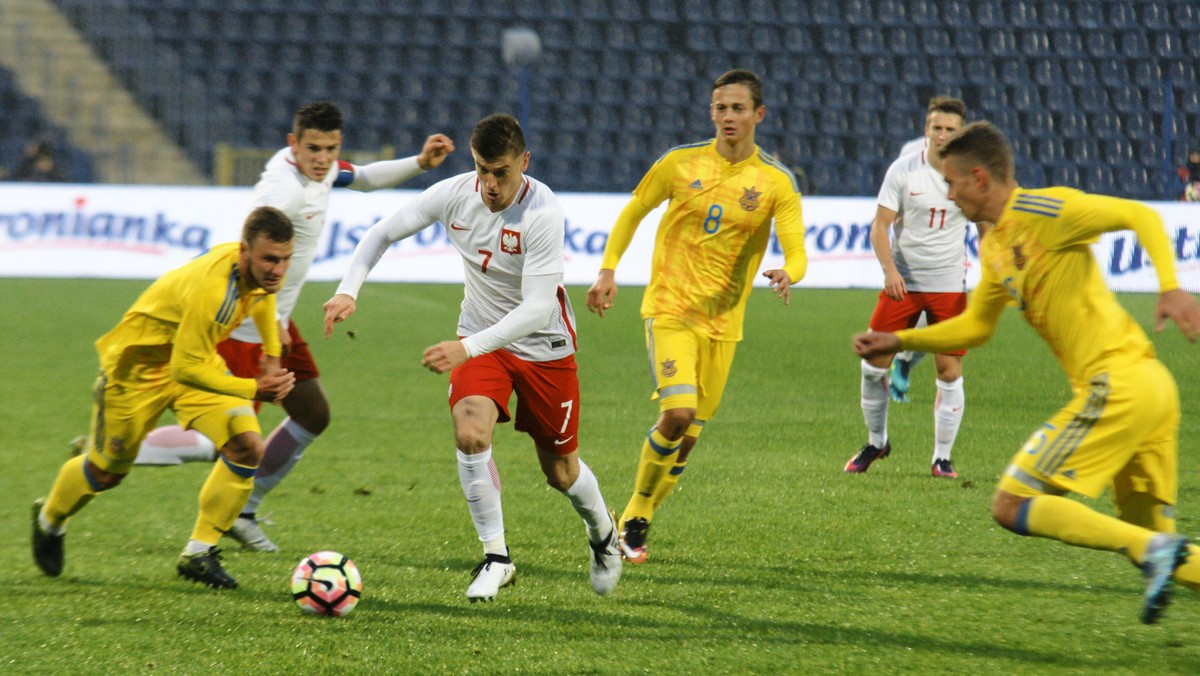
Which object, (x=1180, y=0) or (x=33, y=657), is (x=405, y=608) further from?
(x=1180, y=0)

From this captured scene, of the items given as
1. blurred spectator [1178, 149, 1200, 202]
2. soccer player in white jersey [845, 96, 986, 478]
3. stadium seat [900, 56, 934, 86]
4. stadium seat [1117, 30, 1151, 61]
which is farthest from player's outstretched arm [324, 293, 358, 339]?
stadium seat [1117, 30, 1151, 61]

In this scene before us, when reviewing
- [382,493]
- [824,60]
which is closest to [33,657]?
[382,493]

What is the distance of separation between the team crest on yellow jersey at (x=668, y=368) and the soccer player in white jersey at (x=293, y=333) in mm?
1516

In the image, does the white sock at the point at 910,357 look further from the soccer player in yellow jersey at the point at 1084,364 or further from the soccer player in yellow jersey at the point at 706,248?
the soccer player in yellow jersey at the point at 1084,364

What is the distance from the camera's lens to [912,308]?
7.76 m

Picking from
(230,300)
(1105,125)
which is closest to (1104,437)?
(230,300)

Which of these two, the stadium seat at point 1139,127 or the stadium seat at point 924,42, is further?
the stadium seat at point 924,42

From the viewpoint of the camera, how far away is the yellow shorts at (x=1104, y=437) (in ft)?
13.0

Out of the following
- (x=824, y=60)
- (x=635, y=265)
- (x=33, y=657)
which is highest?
(x=824, y=60)

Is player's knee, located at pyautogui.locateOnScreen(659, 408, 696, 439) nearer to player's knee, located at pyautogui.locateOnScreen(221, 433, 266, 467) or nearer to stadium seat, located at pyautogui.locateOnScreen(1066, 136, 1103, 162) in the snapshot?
player's knee, located at pyautogui.locateOnScreen(221, 433, 266, 467)

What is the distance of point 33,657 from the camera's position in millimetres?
4227

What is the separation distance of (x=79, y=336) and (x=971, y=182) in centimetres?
1116

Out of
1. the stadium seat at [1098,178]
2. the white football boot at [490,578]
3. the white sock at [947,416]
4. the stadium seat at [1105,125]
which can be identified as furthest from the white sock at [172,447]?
the stadium seat at [1105,125]

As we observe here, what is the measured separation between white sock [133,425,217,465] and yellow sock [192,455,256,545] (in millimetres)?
1098
